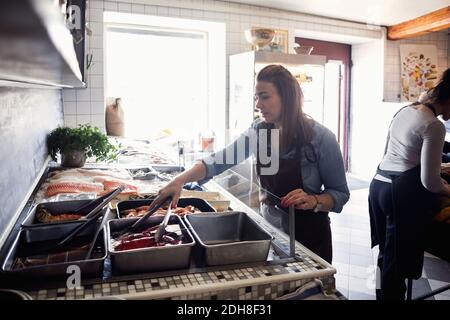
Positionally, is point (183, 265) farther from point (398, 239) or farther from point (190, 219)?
point (398, 239)

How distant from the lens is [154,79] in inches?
212

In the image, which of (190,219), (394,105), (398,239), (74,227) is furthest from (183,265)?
(394,105)

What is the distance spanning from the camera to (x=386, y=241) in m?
2.41

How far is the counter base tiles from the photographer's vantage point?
1.04 meters

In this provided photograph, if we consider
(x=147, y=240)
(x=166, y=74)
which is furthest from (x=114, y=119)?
(x=147, y=240)

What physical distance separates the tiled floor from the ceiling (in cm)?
268

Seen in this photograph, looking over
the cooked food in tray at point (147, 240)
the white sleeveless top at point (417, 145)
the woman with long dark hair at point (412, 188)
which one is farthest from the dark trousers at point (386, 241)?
the cooked food in tray at point (147, 240)

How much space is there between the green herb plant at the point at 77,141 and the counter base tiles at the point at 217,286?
1978 mm

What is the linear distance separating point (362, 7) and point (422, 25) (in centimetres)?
106

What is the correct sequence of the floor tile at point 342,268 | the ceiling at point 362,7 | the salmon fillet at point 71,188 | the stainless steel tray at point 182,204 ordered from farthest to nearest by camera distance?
the ceiling at point 362,7
the floor tile at point 342,268
the salmon fillet at point 71,188
the stainless steel tray at point 182,204

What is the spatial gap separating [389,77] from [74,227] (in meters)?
6.25

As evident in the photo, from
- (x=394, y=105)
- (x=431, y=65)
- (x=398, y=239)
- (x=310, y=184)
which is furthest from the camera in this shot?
(x=431, y=65)

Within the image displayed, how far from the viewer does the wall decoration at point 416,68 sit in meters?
6.59

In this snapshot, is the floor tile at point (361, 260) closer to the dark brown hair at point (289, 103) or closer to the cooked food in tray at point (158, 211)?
the dark brown hair at point (289, 103)
